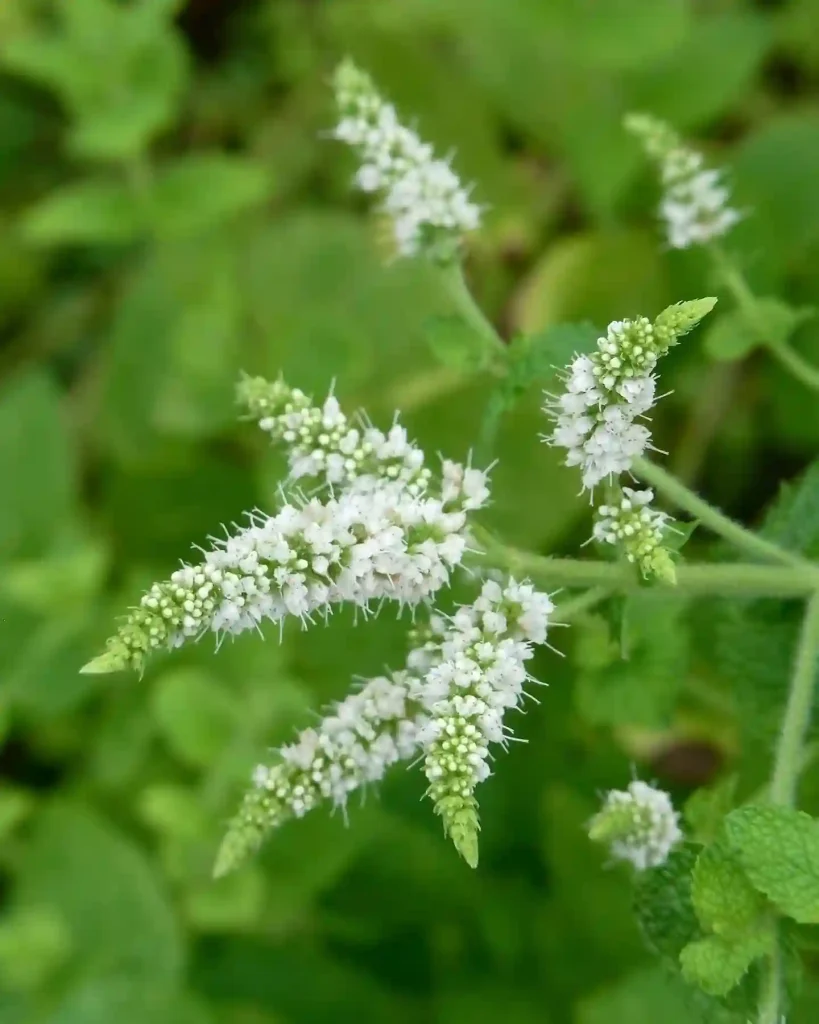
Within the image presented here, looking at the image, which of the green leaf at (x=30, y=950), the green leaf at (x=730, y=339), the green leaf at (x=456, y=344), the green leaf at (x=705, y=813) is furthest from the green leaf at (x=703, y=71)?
the green leaf at (x=30, y=950)

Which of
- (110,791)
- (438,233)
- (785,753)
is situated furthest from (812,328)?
(110,791)

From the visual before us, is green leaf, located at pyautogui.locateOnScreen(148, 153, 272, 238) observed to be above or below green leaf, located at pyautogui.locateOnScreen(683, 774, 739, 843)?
above

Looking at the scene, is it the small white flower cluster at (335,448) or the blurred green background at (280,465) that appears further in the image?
the blurred green background at (280,465)

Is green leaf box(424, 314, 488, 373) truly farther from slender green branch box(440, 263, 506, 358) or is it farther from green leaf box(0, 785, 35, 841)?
green leaf box(0, 785, 35, 841)

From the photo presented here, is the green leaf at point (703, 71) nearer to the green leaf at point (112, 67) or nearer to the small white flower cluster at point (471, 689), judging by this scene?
the green leaf at point (112, 67)

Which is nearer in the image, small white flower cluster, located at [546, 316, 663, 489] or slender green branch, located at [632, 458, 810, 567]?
small white flower cluster, located at [546, 316, 663, 489]

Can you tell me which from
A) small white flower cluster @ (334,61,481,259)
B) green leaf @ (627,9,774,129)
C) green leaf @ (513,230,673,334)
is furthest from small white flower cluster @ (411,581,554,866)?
green leaf @ (627,9,774,129)
